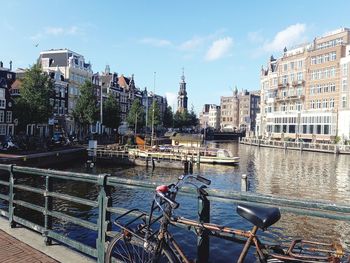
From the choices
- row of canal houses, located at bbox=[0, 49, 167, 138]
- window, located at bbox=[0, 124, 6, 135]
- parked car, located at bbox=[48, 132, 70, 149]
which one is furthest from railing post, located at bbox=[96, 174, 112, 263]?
row of canal houses, located at bbox=[0, 49, 167, 138]

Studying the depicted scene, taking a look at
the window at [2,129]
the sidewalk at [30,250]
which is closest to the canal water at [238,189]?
the sidewalk at [30,250]

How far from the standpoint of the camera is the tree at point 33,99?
171 ft

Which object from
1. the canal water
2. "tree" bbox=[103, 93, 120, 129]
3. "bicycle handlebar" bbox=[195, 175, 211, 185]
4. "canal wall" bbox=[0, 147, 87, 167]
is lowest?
the canal water

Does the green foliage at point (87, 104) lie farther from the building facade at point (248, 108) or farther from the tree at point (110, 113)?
the building facade at point (248, 108)

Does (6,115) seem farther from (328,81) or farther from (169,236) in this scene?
(328,81)

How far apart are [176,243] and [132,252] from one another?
783mm

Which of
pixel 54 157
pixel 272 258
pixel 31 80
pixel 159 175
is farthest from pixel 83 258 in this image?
pixel 31 80

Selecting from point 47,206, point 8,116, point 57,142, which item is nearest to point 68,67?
point 8,116

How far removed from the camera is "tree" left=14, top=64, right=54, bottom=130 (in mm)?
52031

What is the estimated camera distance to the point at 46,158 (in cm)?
4181

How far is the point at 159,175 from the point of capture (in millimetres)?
39844

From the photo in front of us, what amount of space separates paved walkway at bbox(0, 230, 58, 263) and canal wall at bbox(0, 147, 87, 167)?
1157 inches

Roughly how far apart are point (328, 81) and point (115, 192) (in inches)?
2898

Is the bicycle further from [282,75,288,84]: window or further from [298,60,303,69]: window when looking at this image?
[282,75,288,84]: window
